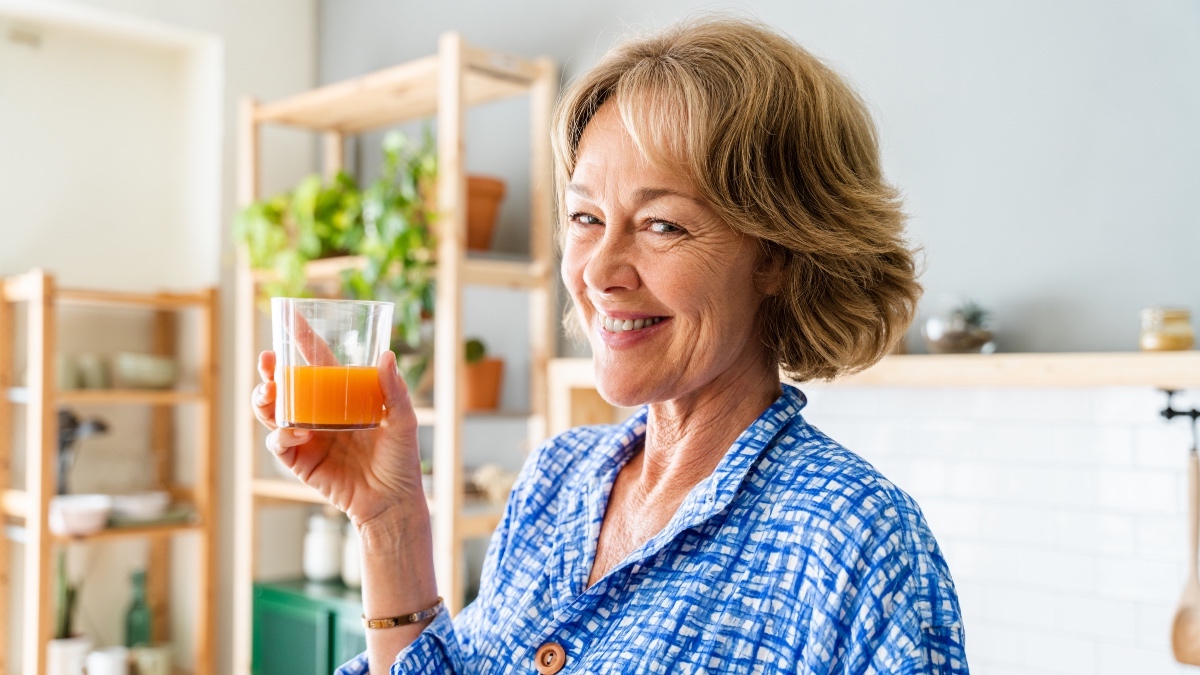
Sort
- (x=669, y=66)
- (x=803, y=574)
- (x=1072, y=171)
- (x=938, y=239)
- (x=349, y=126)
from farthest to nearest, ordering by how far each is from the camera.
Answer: (x=349, y=126) → (x=938, y=239) → (x=1072, y=171) → (x=669, y=66) → (x=803, y=574)

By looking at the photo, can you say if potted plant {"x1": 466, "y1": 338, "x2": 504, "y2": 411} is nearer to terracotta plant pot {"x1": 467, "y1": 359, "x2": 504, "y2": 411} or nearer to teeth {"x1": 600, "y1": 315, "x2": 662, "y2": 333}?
terracotta plant pot {"x1": 467, "y1": 359, "x2": 504, "y2": 411}

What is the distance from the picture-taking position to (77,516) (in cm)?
341

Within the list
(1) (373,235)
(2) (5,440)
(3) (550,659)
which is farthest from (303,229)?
(3) (550,659)

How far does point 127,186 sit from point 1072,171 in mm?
3248

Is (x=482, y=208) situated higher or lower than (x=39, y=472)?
higher

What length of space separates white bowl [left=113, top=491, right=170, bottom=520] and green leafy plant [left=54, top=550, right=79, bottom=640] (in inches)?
9.9

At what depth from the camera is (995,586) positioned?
2344 millimetres

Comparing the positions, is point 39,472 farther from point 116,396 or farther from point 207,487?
point 207,487

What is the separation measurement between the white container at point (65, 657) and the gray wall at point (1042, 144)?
2.74 meters

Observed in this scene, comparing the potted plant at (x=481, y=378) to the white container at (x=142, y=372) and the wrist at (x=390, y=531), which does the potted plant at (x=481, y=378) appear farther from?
the wrist at (x=390, y=531)

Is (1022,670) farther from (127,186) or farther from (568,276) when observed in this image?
(127,186)

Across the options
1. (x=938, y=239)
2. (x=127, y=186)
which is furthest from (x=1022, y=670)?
(x=127, y=186)

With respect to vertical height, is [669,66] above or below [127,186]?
below

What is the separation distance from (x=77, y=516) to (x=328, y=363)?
2606 millimetres
